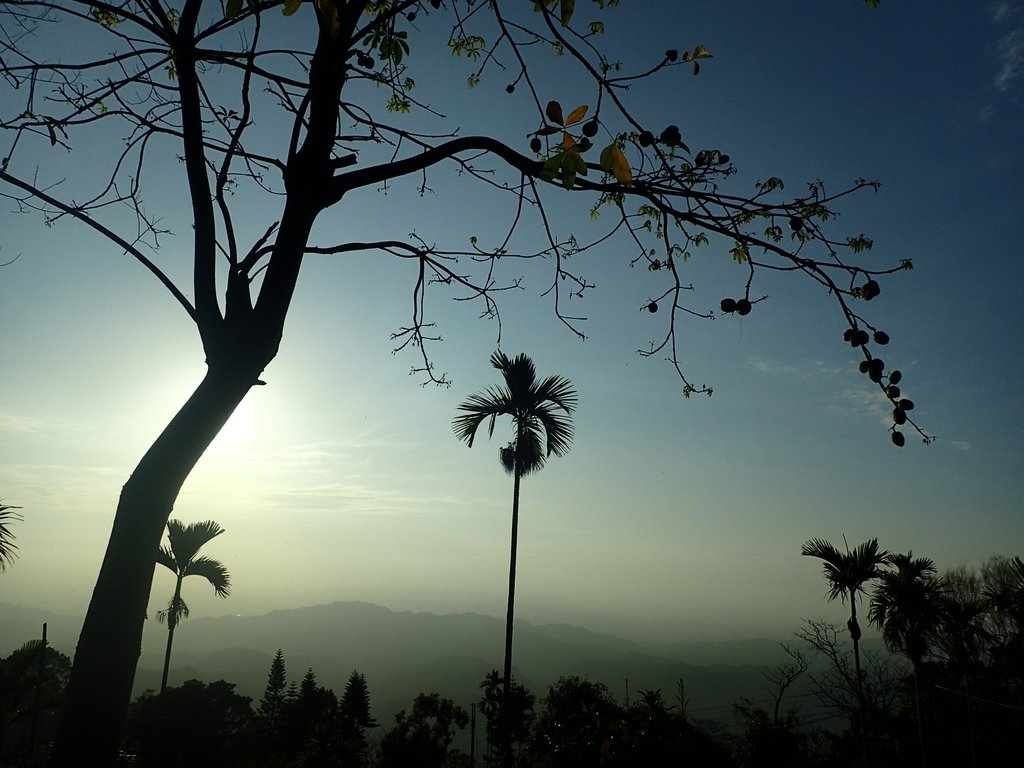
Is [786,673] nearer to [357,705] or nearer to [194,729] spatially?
[357,705]

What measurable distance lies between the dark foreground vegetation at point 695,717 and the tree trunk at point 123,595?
5.98 metres

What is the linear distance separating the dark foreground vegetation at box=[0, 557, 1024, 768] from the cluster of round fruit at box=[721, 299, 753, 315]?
6.11 metres

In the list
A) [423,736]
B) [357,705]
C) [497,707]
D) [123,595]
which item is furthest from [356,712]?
[123,595]

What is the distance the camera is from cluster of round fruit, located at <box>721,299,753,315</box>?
2.18 m

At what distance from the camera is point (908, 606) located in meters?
15.6

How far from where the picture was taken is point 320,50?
2801 mm

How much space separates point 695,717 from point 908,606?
632 centimetres

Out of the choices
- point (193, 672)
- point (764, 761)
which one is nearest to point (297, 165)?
point (764, 761)

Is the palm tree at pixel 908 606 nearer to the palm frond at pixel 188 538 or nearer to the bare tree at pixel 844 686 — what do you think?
the bare tree at pixel 844 686

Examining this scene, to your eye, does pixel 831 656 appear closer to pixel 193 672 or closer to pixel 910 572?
pixel 910 572

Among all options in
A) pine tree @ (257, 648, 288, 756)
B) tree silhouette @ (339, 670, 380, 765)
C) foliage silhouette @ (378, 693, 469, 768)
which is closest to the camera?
foliage silhouette @ (378, 693, 469, 768)

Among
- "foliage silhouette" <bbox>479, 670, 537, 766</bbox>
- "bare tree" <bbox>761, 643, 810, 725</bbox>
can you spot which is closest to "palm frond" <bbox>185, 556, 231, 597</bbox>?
"foliage silhouette" <bbox>479, 670, 537, 766</bbox>

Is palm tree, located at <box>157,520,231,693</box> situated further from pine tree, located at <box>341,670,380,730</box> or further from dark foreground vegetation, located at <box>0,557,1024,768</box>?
pine tree, located at <box>341,670,380,730</box>

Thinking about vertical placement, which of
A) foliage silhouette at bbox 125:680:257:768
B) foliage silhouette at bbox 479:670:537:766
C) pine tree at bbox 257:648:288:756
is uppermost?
foliage silhouette at bbox 479:670:537:766
